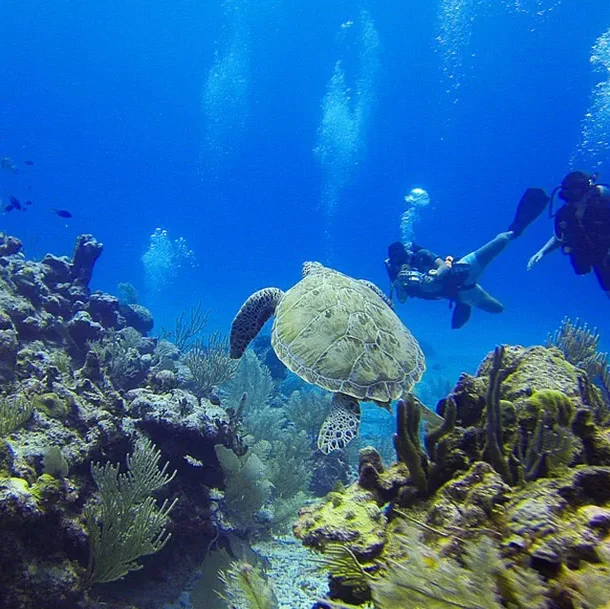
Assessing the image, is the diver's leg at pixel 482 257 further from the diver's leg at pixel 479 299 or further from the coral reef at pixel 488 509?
the coral reef at pixel 488 509

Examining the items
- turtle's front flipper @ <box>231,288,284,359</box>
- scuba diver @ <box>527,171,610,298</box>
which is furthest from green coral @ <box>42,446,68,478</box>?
scuba diver @ <box>527,171,610,298</box>

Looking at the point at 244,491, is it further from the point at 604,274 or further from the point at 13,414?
the point at 604,274

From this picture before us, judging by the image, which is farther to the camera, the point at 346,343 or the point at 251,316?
the point at 251,316

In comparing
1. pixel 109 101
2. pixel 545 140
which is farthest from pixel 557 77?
pixel 109 101

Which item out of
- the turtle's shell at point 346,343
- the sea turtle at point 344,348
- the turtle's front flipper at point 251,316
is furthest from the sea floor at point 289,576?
the turtle's front flipper at point 251,316

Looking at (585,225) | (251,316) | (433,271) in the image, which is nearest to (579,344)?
(585,225)

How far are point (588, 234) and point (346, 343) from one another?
22.9 ft

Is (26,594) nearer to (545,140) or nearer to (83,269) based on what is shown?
(83,269)

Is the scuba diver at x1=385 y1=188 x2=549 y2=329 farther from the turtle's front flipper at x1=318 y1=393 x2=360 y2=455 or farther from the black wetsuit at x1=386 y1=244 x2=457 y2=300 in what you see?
the turtle's front flipper at x1=318 y1=393 x2=360 y2=455

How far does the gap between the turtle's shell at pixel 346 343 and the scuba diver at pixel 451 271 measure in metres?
5.83

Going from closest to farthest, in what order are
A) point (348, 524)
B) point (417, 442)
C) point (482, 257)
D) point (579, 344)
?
point (348, 524) < point (417, 442) < point (579, 344) < point (482, 257)

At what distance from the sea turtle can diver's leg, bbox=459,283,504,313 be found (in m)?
9.76

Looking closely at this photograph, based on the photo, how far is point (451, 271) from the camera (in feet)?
37.2

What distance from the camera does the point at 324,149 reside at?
11112cm
